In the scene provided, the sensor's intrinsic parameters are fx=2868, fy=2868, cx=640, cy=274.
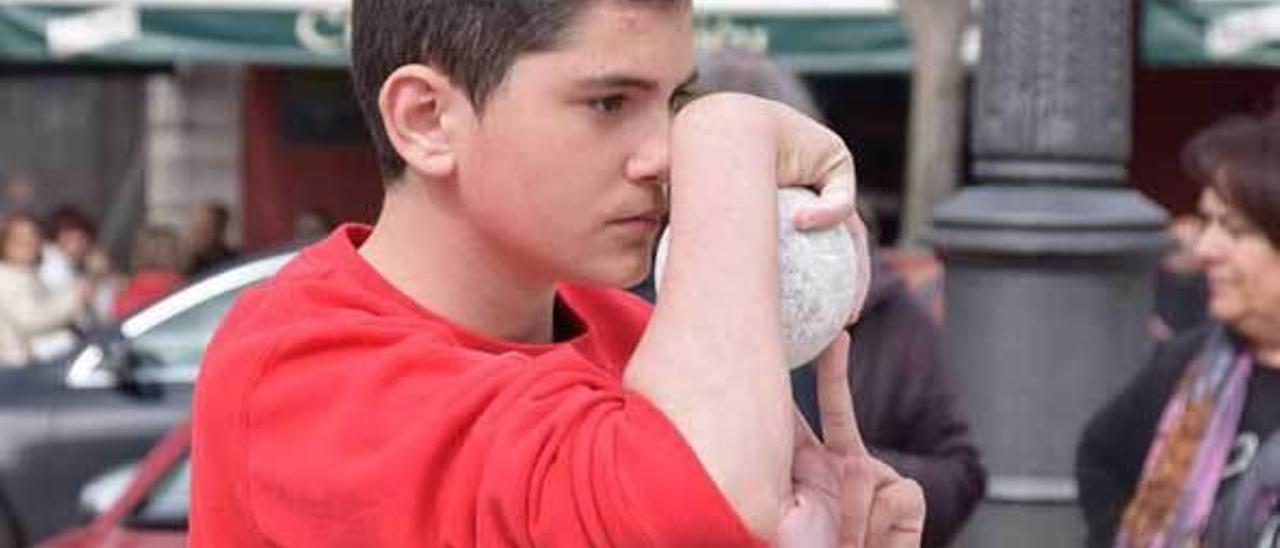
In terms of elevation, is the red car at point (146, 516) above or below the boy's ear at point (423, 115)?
below

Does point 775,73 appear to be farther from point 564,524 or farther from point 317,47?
point 317,47

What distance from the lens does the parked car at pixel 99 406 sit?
10.9 metres

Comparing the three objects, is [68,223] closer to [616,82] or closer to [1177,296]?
[1177,296]

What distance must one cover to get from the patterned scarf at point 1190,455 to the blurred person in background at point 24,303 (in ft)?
30.5

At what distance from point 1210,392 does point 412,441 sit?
3302 millimetres

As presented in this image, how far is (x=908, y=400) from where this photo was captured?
437 cm

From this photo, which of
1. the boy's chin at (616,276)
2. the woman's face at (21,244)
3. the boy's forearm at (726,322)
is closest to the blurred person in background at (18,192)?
the woman's face at (21,244)

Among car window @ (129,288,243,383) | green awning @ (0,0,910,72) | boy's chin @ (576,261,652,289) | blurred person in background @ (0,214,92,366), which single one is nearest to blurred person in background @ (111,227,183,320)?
blurred person in background @ (0,214,92,366)

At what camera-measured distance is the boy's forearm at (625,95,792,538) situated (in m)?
1.75

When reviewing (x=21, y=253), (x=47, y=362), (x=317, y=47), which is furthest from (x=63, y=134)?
(x=47, y=362)

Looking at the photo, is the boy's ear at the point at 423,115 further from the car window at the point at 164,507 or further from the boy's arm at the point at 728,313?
the car window at the point at 164,507

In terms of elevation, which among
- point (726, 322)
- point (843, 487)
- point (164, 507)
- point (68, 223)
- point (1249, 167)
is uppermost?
point (726, 322)

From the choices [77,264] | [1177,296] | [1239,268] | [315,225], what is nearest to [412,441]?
[1239,268]

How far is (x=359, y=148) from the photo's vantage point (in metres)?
21.1
